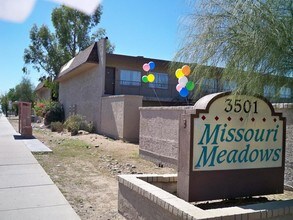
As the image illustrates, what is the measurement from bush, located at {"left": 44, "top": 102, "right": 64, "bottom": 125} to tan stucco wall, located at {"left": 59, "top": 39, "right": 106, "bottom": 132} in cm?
78

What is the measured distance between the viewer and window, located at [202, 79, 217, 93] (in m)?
5.00

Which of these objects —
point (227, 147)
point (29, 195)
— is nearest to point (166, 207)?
point (227, 147)

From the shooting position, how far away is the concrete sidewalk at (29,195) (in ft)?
19.3

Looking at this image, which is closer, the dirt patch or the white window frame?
the white window frame

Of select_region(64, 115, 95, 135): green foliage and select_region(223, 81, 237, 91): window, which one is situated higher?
select_region(223, 81, 237, 91): window

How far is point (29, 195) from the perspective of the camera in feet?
23.2

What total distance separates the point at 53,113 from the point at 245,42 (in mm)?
31777

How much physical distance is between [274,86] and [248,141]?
932 millimetres

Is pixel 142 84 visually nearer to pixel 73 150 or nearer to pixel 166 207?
pixel 73 150

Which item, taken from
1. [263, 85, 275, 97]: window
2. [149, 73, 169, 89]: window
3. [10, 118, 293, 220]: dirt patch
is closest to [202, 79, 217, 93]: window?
[263, 85, 275, 97]: window

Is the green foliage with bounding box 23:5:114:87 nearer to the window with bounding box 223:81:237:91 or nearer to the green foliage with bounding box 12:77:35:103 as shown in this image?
the green foliage with bounding box 12:77:35:103

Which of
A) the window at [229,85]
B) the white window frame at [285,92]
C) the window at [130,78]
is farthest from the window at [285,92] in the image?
the window at [130,78]

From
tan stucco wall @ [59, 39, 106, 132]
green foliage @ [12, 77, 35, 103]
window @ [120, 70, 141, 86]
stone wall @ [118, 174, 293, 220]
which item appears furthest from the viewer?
green foliage @ [12, 77, 35, 103]

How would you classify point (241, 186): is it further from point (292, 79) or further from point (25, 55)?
point (25, 55)
